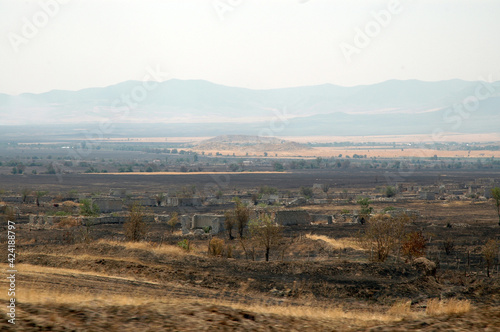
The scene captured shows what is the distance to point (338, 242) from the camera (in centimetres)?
3428

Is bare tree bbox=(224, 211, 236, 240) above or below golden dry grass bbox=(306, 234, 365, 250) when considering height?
above

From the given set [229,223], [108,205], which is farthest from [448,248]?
[108,205]

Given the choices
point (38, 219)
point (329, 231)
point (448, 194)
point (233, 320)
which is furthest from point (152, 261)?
point (448, 194)

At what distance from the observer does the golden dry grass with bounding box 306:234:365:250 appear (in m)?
32.1

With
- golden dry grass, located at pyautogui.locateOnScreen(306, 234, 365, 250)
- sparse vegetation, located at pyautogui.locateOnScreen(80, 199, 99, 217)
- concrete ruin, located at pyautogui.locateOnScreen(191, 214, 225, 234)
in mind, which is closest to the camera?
golden dry grass, located at pyautogui.locateOnScreen(306, 234, 365, 250)

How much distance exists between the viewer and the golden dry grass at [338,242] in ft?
105

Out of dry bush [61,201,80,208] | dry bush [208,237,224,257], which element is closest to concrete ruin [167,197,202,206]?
dry bush [61,201,80,208]

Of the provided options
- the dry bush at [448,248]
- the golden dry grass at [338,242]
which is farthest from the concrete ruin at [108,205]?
the dry bush at [448,248]

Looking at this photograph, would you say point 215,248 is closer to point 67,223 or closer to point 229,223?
point 229,223

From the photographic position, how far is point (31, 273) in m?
16.8

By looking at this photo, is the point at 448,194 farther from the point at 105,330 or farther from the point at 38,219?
the point at 105,330

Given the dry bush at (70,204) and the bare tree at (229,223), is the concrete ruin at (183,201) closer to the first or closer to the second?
the dry bush at (70,204)

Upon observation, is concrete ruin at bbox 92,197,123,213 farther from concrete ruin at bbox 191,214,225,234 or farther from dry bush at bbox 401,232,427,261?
dry bush at bbox 401,232,427,261

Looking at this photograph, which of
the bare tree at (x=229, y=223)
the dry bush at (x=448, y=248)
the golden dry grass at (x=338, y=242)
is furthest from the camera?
the bare tree at (x=229, y=223)
